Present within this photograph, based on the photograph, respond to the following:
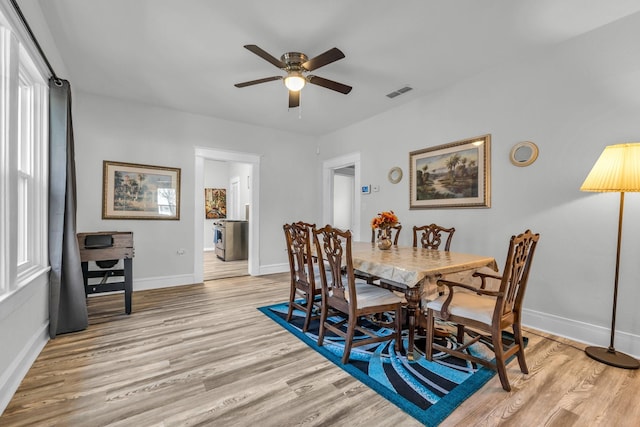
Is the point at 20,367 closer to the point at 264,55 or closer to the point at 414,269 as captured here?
the point at 414,269

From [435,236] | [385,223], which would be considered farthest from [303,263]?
[435,236]

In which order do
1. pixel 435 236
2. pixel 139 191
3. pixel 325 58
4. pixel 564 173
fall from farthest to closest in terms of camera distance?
pixel 139 191 < pixel 435 236 < pixel 564 173 < pixel 325 58

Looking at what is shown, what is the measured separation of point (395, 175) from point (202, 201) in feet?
9.95

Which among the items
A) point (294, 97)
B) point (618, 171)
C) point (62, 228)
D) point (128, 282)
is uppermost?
point (294, 97)

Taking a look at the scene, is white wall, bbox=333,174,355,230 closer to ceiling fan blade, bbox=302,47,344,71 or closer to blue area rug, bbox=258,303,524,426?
ceiling fan blade, bbox=302,47,344,71

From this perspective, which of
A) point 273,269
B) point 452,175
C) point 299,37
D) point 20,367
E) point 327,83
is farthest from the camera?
point 273,269

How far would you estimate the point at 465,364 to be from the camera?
7.05ft

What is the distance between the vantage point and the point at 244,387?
188cm

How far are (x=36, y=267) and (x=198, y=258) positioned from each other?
2.36 metres

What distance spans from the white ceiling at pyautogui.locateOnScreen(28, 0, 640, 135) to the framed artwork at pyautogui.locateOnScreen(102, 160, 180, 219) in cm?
107

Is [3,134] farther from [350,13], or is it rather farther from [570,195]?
[570,195]

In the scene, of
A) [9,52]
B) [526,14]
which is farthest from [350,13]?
[9,52]

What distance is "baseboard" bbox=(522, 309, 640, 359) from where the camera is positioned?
7.66 feet

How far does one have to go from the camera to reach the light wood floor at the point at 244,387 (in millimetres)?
1600
